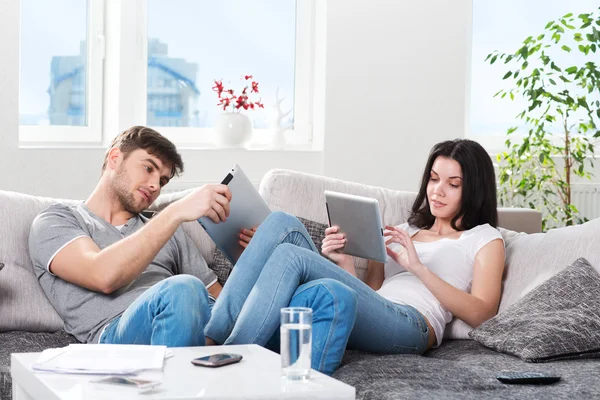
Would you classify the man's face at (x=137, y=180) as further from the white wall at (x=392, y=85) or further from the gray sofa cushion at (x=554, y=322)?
the white wall at (x=392, y=85)

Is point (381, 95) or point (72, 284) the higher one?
point (381, 95)

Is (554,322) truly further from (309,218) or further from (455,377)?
(309,218)

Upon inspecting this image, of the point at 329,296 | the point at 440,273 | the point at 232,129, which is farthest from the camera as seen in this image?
the point at 232,129

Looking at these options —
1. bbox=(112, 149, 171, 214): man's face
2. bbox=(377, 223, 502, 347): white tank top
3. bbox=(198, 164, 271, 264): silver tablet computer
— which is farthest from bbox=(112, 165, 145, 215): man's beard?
bbox=(377, 223, 502, 347): white tank top

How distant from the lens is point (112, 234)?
2418mm

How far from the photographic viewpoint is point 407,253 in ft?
8.29

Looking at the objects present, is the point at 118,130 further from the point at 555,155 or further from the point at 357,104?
the point at 555,155

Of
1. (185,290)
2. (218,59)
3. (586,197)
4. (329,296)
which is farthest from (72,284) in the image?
(586,197)

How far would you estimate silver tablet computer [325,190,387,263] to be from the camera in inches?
93.7

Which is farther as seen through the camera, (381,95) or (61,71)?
(381,95)

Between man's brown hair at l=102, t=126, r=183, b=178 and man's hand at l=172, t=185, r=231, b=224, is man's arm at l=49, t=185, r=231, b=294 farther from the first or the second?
man's brown hair at l=102, t=126, r=183, b=178

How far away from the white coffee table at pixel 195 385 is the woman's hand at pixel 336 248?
3.05 ft

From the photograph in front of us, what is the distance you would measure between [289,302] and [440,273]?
0.66m

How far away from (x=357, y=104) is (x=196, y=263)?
2.21 m
